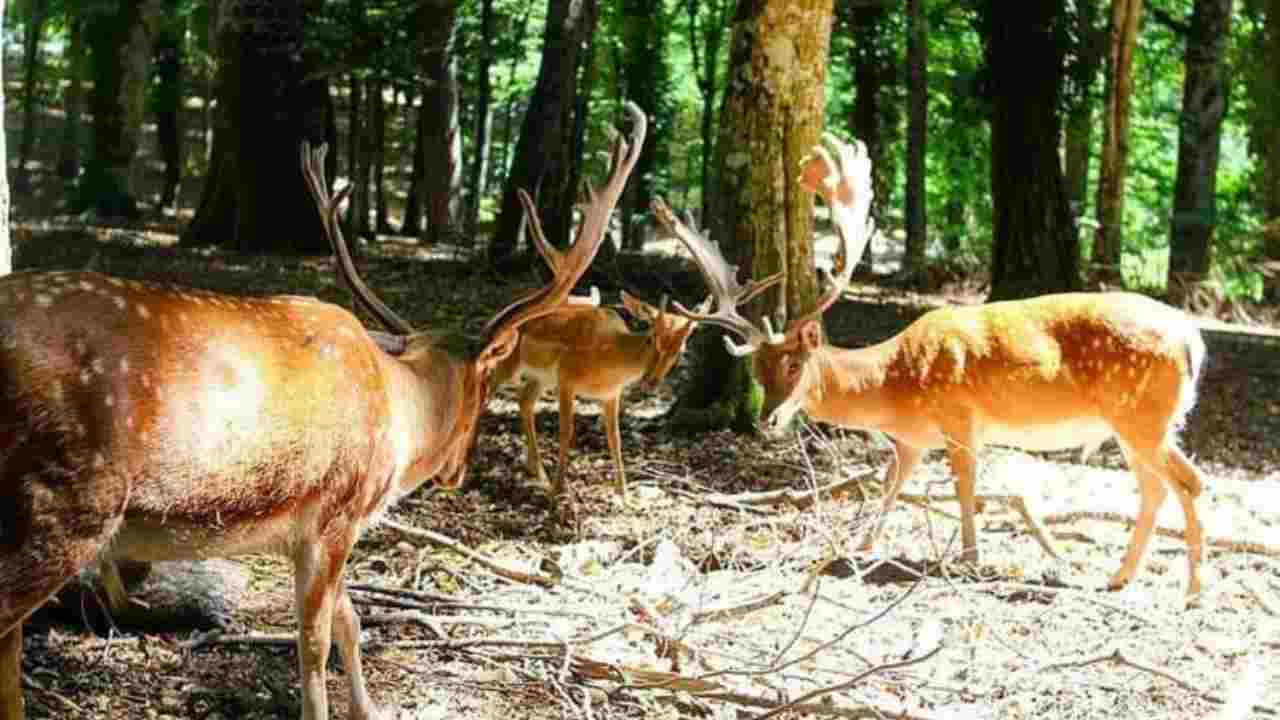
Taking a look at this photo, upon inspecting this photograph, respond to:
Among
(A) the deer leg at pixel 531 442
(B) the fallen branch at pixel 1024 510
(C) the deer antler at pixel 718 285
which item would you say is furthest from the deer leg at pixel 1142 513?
(A) the deer leg at pixel 531 442

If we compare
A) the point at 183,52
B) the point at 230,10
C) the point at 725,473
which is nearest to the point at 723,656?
the point at 725,473

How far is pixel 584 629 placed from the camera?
18.2 ft

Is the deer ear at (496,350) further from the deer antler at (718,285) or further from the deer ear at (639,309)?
the deer ear at (639,309)

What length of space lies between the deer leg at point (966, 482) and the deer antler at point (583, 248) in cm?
268

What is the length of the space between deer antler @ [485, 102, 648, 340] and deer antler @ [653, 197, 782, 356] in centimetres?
242

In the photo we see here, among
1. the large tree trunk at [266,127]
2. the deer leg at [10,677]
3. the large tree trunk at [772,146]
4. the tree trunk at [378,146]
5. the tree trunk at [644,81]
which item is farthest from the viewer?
the tree trunk at [378,146]

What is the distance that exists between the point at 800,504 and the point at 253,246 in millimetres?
9528

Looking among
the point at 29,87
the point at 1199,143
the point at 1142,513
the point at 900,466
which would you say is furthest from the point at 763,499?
the point at 29,87

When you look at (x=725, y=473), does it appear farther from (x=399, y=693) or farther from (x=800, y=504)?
(x=399, y=693)

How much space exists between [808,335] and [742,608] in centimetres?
196

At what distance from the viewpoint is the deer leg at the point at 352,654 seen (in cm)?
459

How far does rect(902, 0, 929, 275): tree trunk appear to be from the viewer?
66.9ft

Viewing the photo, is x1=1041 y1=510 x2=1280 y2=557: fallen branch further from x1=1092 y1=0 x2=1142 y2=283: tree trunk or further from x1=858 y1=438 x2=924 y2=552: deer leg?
x1=1092 y1=0 x2=1142 y2=283: tree trunk

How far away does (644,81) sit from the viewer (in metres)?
26.0
